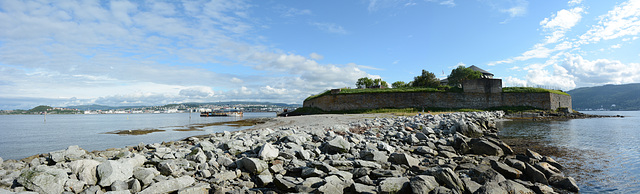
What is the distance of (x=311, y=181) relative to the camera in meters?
4.93

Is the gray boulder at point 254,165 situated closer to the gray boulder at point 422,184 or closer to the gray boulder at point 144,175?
the gray boulder at point 144,175

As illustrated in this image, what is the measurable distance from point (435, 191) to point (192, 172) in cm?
435

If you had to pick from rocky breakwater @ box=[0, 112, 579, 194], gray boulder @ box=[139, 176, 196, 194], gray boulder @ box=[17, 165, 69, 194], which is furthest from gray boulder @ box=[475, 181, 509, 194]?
gray boulder @ box=[17, 165, 69, 194]

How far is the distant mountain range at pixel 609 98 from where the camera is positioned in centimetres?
13038

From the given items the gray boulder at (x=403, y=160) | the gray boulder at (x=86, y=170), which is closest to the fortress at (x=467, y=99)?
the gray boulder at (x=403, y=160)

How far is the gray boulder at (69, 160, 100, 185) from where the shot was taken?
473 cm

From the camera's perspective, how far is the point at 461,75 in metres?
46.2

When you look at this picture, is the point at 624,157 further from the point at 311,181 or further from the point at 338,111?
the point at 338,111

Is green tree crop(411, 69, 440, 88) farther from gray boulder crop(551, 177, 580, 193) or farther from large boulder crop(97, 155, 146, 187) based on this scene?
large boulder crop(97, 155, 146, 187)

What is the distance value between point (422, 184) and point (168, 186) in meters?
4.00

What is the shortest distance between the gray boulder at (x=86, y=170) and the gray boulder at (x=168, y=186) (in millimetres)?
1150

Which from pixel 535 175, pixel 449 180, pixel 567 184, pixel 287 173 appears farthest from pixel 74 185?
pixel 567 184

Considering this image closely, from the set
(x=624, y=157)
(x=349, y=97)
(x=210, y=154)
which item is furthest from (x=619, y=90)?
(x=210, y=154)

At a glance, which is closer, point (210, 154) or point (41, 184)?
point (41, 184)
